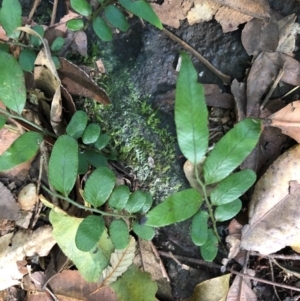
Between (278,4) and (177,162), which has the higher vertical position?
(278,4)

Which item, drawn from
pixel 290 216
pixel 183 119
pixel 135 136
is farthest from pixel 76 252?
pixel 290 216

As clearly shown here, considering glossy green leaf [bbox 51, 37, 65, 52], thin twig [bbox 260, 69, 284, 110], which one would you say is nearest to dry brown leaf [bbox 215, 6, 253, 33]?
thin twig [bbox 260, 69, 284, 110]

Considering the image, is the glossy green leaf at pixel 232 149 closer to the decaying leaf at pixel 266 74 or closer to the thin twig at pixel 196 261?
the decaying leaf at pixel 266 74

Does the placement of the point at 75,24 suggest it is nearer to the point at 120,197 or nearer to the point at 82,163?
the point at 82,163

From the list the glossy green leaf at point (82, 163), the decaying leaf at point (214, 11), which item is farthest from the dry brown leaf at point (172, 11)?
the glossy green leaf at point (82, 163)

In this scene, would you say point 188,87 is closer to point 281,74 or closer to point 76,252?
point 281,74

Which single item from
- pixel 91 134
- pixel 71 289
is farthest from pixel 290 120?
pixel 71 289
